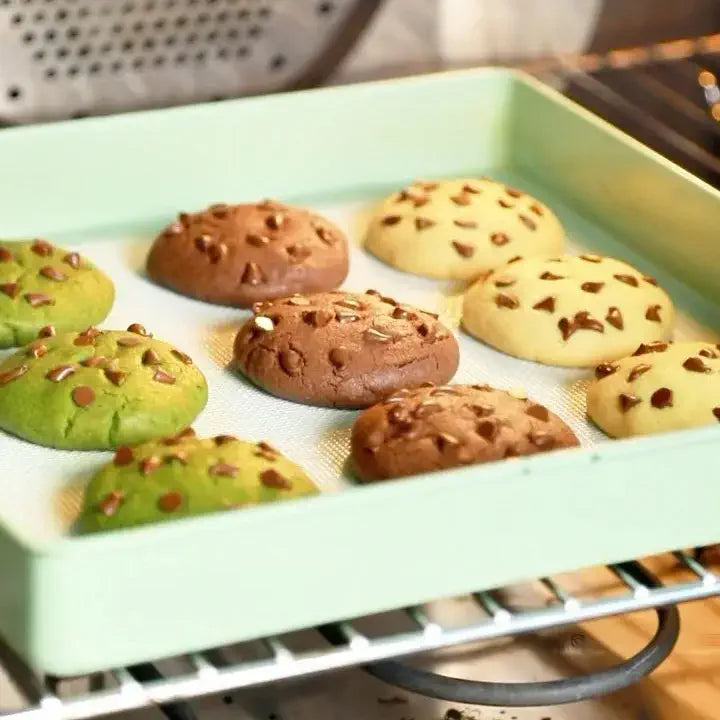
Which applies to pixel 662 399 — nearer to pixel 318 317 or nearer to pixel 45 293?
pixel 318 317

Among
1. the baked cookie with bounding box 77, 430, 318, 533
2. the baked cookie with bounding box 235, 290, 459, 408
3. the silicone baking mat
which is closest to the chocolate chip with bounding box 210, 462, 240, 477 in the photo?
the baked cookie with bounding box 77, 430, 318, 533

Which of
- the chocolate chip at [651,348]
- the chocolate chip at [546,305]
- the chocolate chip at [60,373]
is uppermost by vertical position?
the chocolate chip at [651,348]

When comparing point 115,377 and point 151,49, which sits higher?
point 151,49

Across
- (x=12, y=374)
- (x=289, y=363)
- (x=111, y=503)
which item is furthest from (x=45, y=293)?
(x=111, y=503)

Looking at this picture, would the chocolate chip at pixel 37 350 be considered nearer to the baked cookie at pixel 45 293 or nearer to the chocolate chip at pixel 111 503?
the baked cookie at pixel 45 293

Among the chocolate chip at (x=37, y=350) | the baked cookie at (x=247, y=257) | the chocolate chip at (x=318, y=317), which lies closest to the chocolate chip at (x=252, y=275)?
the baked cookie at (x=247, y=257)

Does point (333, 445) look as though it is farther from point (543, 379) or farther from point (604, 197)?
point (604, 197)

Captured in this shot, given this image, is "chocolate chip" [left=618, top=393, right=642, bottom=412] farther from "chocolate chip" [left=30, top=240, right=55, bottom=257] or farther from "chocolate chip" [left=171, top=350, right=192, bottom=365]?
"chocolate chip" [left=30, top=240, right=55, bottom=257]

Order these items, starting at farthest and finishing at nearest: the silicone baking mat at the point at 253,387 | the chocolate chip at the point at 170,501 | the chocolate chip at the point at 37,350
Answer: the chocolate chip at the point at 37,350, the silicone baking mat at the point at 253,387, the chocolate chip at the point at 170,501
